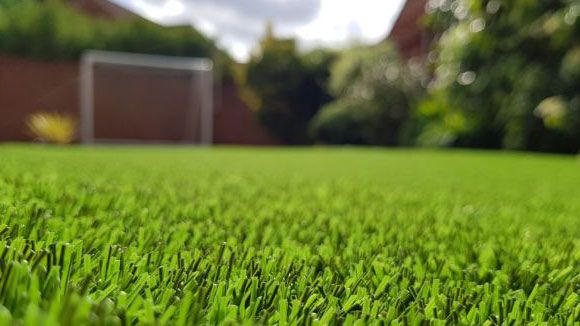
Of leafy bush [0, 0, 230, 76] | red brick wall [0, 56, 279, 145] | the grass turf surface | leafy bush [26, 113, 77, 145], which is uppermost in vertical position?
leafy bush [0, 0, 230, 76]

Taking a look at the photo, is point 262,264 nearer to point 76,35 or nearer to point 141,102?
point 141,102

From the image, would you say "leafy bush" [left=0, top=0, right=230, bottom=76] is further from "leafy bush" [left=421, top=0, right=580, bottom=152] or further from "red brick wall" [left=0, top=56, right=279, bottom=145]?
"leafy bush" [left=421, top=0, right=580, bottom=152]

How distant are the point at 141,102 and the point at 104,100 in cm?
98

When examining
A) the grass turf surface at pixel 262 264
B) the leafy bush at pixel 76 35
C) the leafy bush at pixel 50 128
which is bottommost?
the grass turf surface at pixel 262 264

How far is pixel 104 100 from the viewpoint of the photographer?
15.7 m

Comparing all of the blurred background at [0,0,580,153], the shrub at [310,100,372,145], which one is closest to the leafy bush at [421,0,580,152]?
the blurred background at [0,0,580,153]

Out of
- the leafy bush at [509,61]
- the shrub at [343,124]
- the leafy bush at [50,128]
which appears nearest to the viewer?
the leafy bush at [509,61]

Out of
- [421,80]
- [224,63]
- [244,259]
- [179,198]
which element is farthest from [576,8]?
[224,63]

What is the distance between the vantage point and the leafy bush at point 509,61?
7.63 m

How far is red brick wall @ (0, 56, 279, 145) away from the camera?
15180 millimetres

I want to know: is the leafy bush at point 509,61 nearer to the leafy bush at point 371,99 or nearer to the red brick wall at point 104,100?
the leafy bush at point 371,99

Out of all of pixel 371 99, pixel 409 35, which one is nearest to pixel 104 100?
pixel 371 99

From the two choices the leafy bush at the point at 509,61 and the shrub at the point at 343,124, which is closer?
the leafy bush at the point at 509,61

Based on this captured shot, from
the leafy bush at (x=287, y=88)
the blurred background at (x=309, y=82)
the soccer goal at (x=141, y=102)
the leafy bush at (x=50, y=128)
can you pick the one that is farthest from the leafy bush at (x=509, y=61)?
the leafy bush at (x=50, y=128)
